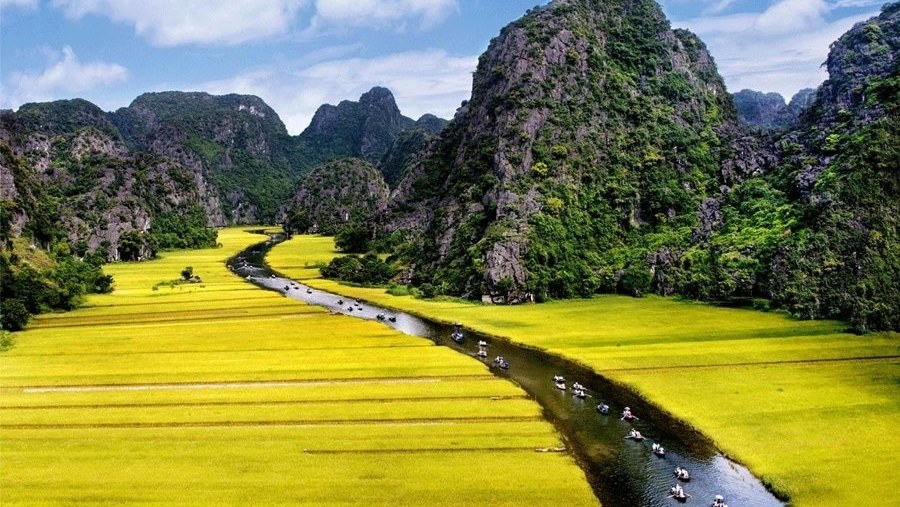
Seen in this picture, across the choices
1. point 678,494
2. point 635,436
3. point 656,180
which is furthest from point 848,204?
point 678,494

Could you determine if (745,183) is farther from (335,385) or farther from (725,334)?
(335,385)

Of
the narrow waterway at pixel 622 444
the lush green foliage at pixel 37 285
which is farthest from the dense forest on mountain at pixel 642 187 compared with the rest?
the narrow waterway at pixel 622 444

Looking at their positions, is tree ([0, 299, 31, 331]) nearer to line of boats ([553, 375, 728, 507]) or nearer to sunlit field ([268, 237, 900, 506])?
sunlit field ([268, 237, 900, 506])

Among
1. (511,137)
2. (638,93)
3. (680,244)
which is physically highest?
(638,93)

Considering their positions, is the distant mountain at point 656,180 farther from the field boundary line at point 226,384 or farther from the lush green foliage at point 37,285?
the lush green foliage at point 37,285

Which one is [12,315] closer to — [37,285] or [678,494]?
[37,285]

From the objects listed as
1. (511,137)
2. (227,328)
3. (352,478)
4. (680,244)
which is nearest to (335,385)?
(352,478)
